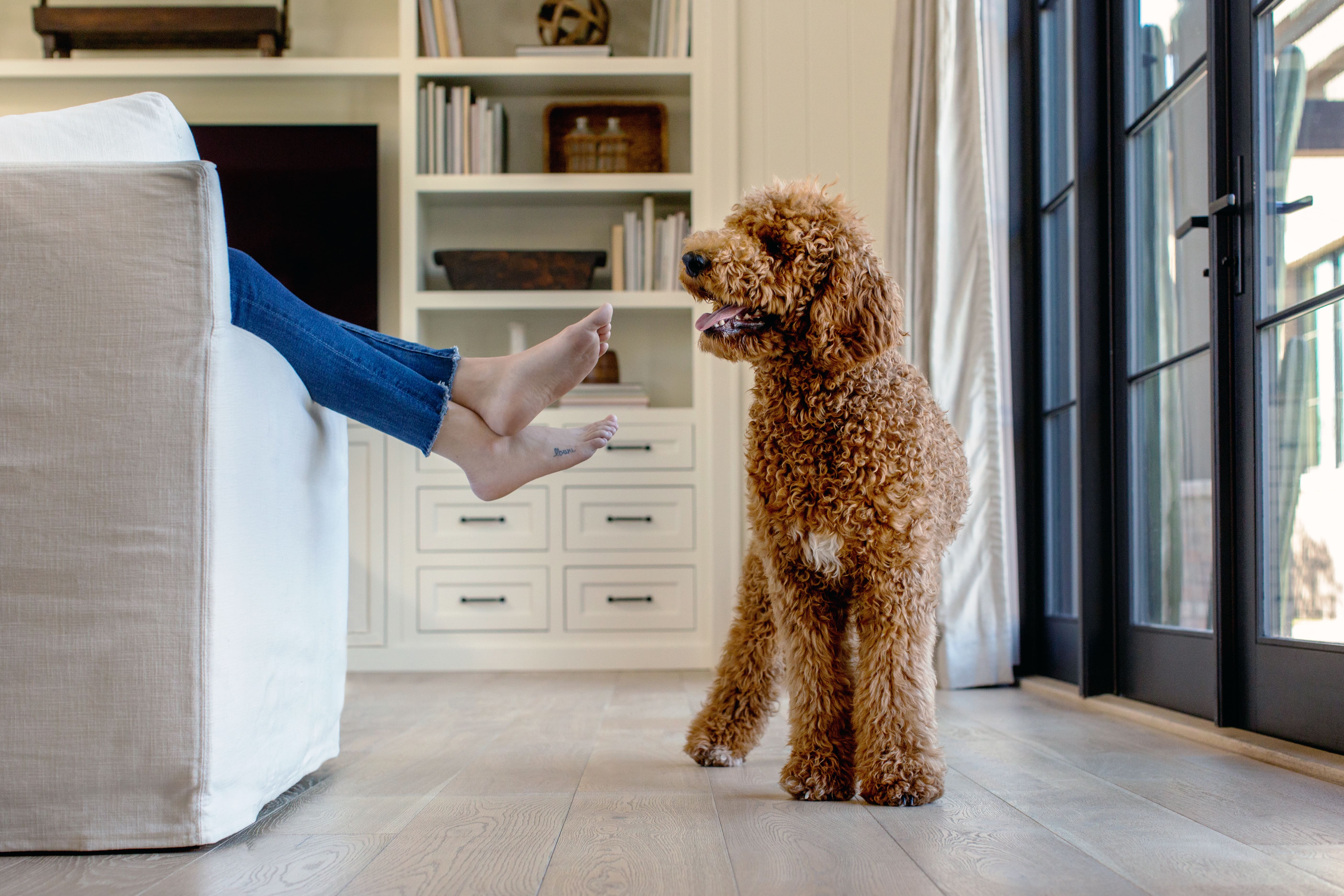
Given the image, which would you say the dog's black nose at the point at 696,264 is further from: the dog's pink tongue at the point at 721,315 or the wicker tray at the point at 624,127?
the wicker tray at the point at 624,127

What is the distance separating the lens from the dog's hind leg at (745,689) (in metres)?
1.64

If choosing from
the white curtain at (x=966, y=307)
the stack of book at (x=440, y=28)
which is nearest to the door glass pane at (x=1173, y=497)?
the white curtain at (x=966, y=307)

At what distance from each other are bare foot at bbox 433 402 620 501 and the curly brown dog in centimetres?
33

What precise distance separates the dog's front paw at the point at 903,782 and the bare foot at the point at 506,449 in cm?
66

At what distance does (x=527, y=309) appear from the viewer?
348 cm

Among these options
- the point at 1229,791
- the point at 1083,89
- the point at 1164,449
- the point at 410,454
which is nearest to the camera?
the point at 1229,791

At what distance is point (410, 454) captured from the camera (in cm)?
325

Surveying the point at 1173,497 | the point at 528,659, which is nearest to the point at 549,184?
the point at 528,659

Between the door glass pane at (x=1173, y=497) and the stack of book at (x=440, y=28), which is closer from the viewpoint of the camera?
the door glass pane at (x=1173, y=497)

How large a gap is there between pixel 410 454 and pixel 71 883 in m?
2.28

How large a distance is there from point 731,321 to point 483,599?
2.14m

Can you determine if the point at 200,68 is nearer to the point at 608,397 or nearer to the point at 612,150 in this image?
the point at 612,150

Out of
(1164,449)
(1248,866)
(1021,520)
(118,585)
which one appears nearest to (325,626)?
(118,585)

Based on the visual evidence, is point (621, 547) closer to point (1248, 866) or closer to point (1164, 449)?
point (1164, 449)
